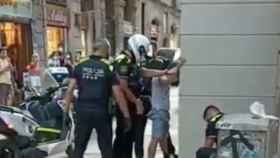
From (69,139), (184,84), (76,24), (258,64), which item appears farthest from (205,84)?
(76,24)

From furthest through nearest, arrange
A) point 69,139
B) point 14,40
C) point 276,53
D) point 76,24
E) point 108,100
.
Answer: point 76,24 → point 14,40 → point 69,139 → point 276,53 → point 108,100

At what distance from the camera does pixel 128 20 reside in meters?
30.4

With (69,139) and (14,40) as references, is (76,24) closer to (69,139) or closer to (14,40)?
(14,40)

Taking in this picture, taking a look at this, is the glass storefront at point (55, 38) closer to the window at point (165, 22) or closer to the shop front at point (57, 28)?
the shop front at point (57, 28)

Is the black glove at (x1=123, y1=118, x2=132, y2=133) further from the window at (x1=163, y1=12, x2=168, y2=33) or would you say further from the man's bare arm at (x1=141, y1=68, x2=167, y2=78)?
the window at (x1=163, y1=12, x2=168, y2=33)

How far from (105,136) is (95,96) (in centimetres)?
48

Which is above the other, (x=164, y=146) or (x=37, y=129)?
(x=37, y=129)

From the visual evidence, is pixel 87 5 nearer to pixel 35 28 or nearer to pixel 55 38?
pixel 55 38

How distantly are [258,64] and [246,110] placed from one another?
56cm

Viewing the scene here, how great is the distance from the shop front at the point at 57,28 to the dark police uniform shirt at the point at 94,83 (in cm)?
1230

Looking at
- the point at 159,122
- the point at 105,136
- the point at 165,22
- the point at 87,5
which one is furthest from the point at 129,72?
the point at 165,22

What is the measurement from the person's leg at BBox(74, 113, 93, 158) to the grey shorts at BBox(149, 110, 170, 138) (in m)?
0.91

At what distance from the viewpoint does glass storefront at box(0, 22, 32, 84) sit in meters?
15.7

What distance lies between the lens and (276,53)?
246 inches
